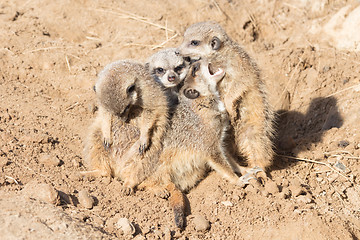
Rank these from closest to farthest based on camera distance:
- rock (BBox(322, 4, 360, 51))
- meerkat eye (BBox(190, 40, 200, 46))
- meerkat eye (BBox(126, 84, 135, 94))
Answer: meerkat eye (BBox(126, 84, 135, 94))
meerkat eye (BBox(190, 40, 200, 46))
rock (BBox(322, 4, 360, 51))

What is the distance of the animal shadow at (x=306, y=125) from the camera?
553cm

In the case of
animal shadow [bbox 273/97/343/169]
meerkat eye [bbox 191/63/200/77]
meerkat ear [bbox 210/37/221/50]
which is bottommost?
animal shadow [bbox 273/97/343/169]

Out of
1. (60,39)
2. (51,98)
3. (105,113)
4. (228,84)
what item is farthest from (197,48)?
(60,39)

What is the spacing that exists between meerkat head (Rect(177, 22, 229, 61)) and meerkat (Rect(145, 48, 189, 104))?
0.14m

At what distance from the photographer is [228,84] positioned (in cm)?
468

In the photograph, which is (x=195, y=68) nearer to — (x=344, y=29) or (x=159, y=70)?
(x=159, y=70)

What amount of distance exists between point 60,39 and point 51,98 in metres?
1.25

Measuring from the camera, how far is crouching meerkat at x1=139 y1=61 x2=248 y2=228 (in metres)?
4.43

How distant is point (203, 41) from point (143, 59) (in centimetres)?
162

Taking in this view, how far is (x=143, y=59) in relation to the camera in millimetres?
6320

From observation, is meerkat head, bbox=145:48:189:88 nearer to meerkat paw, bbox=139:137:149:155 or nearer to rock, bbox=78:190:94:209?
meerkat paw, bbox=139:137:149:155

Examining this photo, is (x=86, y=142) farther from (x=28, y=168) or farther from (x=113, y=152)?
(x=28, y=168)

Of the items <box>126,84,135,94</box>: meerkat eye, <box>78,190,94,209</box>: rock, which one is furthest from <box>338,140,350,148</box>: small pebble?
<box>78,190,94,209</box>: rock

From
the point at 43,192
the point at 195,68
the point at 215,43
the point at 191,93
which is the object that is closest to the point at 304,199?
the point at 191,93
